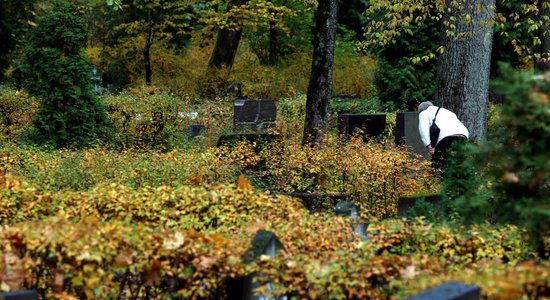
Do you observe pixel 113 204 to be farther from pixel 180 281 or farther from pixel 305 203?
pixel 305 203

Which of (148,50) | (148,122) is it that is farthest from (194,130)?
(148,50)

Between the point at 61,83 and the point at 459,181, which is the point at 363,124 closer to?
the point at 61,83

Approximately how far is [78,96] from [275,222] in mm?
8247

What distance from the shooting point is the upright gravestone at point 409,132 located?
14.5m

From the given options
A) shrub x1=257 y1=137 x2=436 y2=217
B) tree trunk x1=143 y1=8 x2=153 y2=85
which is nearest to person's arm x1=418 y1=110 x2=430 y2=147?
shrub x1=257 y1=137 x2=436 y2=217

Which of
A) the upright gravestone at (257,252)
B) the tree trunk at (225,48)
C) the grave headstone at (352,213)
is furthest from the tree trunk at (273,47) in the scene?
the upright gravestone at (257,252)

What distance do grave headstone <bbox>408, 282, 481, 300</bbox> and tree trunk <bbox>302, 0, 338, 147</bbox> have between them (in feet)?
27.4

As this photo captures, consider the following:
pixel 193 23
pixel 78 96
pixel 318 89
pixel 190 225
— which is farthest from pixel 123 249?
pixel 193 23

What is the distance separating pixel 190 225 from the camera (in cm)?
744

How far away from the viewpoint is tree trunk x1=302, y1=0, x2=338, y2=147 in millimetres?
13273

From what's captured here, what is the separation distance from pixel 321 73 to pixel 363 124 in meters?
2.25

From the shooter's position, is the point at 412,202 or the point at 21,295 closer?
the point at 21,295

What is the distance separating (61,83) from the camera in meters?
14.4

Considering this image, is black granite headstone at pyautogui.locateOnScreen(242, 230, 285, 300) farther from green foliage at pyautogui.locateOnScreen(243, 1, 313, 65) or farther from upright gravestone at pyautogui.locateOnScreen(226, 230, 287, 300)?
green foliage at pyautogui.locateOnScreen(243, 1, 313, 65)
